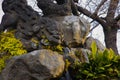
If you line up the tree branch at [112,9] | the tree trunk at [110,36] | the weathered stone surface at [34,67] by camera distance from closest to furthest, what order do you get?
the weathered stone surface at [34,67] < the tree trunk at [110,36] < the tree branch at [112,9]

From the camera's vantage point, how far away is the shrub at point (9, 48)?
21.5 feet

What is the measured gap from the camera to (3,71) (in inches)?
225

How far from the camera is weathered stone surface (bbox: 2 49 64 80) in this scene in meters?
5.41

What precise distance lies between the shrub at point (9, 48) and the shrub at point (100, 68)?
1409mm

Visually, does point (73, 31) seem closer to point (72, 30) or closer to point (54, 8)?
point (72, 30)

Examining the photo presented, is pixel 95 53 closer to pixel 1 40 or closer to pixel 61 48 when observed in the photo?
pixel 61 48

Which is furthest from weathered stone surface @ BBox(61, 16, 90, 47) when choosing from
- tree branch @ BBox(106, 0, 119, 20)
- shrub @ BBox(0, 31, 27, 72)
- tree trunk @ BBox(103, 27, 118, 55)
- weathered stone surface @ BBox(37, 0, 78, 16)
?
tree branch @ BBox(106, 0, 119, 20)

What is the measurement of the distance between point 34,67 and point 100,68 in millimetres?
1370

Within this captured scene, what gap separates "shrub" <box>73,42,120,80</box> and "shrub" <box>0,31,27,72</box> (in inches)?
55.5

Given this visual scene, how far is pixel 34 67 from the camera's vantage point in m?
5.45

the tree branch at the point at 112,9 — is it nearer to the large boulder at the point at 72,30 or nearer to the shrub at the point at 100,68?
the large boulder at the point at 72,30

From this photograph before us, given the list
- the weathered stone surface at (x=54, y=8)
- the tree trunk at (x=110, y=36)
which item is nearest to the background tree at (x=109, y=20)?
the tree trunk at (x=110, y=36)

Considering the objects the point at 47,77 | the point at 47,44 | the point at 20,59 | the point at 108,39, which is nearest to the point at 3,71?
the point at 20,59

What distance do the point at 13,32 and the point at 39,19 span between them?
2.40 ft
